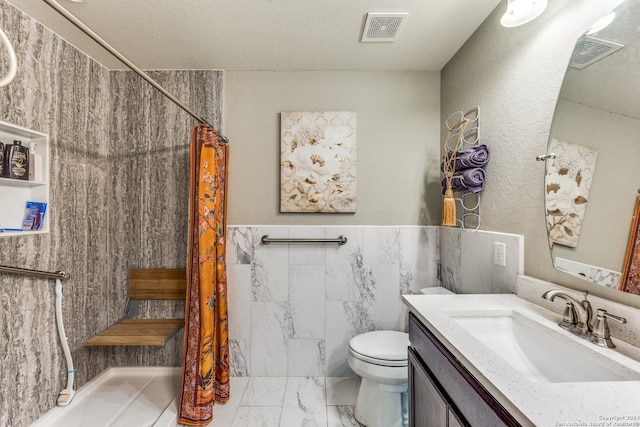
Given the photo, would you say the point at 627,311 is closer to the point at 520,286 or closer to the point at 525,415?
the point at 520,286

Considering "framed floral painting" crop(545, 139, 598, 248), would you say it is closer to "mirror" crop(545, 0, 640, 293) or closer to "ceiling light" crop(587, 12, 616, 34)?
"mirror" crop(545, 0, 640, 293)

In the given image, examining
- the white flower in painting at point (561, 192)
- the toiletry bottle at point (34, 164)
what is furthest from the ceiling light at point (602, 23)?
the toiletry bottle at point (34, 164)

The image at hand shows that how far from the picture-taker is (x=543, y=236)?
1155mm

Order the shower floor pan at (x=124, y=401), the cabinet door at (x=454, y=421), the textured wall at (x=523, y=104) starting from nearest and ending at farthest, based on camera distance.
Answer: the cabinet door at (x=454, y=421)
the textured wall at (x=523, y=104)
the shower floor pan at (x=124, y=401)

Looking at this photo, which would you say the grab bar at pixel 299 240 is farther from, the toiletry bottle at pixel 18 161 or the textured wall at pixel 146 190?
the toiletry bottle at pixel 18 161

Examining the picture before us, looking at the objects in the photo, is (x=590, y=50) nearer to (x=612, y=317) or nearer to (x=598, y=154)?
(x=598, y=154)

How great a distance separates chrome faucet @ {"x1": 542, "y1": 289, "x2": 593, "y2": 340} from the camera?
86 centimetres

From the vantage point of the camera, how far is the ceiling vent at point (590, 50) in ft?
2.82

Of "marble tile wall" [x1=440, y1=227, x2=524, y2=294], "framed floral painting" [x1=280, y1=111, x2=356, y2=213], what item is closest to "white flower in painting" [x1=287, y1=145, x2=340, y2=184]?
"framed floral painting" [x1=280, y1=111, x2=356, y2=213]

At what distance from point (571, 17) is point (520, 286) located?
3.53 ft

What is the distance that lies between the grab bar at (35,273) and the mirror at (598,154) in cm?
241

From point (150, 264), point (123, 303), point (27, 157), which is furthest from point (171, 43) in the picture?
point (123, 303)

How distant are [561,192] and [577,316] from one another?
439 millimetres

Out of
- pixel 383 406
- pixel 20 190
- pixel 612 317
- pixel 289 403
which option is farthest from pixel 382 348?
pixel 20 190
